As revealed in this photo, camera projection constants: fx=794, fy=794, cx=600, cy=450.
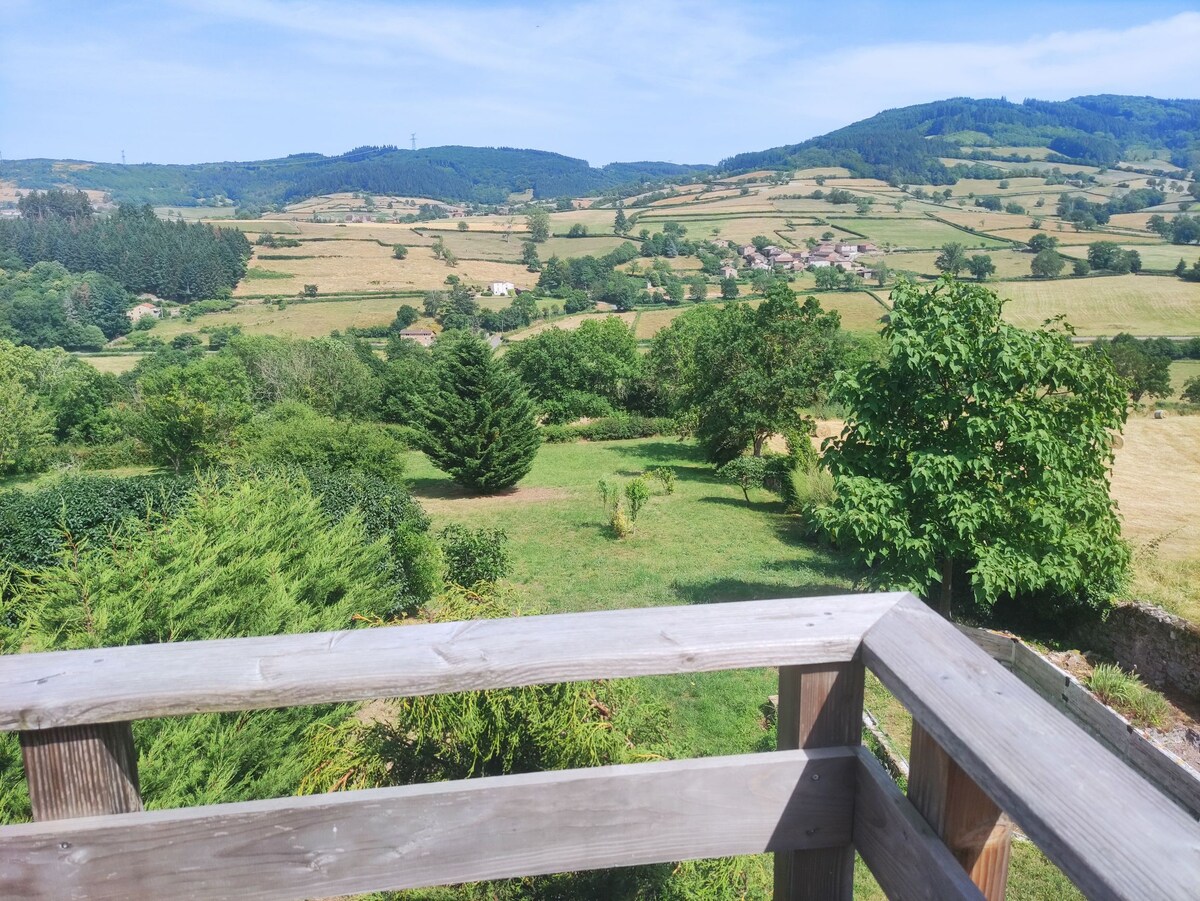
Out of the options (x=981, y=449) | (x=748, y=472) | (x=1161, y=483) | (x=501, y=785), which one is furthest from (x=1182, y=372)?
(x=501, y=785)

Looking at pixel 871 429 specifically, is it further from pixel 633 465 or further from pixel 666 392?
pixel 666 392

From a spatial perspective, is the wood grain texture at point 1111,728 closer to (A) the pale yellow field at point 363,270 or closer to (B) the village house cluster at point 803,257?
(B) the village house cluster at point 803,257

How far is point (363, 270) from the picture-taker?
91.6m

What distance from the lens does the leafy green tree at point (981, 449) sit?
8.94m

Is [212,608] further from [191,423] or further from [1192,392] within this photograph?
[1192,392]

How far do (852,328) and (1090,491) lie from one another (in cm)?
4508

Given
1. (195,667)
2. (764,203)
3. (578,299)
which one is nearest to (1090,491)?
(195,667)

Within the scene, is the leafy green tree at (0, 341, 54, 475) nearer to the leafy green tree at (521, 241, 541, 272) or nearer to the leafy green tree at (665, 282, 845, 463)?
the leafy green tree at (665, 282, 845, 463)

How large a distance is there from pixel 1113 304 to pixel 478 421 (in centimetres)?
5297

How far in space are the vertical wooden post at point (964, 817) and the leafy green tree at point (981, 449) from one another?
8.42 meters

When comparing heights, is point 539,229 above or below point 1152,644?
above

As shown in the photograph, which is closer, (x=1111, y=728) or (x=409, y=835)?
(x=409, y=835)

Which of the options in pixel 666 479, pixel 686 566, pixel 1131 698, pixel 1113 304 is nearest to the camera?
pixel 1131 698

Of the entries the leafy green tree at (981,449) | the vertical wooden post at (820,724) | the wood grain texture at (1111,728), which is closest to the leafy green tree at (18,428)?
the leafy green tree at (981,449)
